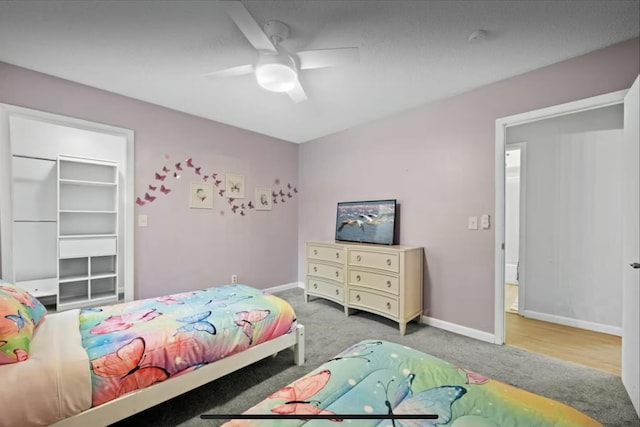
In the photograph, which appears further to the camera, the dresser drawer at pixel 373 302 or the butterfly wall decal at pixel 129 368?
the dresser drawer at pixel 373 302

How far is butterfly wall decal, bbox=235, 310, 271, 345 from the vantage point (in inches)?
74.8

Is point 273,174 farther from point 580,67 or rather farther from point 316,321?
point 580,67

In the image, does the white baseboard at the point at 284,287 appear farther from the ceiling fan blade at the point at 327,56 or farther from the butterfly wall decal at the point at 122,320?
the ceiling fan blade at the point at 327,56

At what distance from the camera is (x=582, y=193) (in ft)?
10.0

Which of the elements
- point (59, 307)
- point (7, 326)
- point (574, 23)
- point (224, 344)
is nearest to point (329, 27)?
point (574, 23)

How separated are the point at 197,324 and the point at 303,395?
996mm

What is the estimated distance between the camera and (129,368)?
1.42 m

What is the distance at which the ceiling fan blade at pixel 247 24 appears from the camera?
1.36 metres

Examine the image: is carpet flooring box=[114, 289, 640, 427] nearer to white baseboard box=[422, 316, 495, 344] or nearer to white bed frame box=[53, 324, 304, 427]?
white baseboard box=[422, 316, 495, 344]

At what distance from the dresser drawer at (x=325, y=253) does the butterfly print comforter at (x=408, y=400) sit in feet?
7.09

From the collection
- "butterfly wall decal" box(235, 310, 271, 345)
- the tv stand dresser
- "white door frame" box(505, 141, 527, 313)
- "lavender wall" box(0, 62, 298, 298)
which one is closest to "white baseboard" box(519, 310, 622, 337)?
"white door frame" box(505, 141, 527, 313)

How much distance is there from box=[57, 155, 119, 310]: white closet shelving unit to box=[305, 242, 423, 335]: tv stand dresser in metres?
2.98

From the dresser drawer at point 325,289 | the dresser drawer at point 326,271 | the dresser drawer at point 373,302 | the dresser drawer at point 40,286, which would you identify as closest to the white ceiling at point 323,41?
the dresser drawer at point 326,271

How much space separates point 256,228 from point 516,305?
12.2 feet
